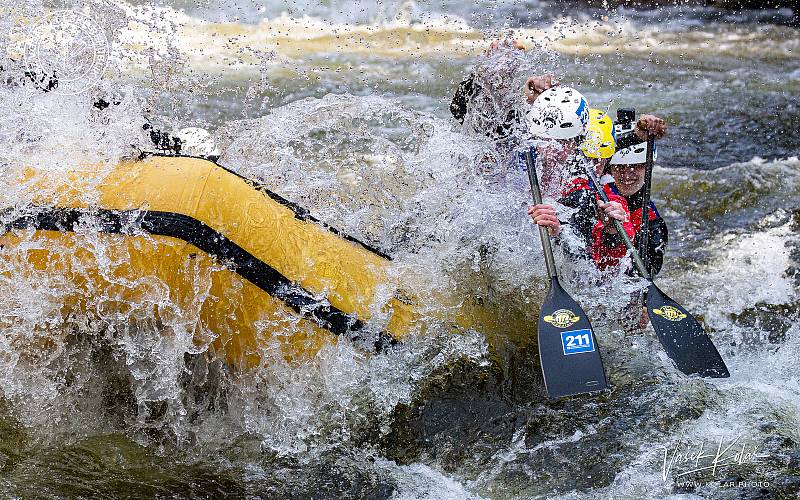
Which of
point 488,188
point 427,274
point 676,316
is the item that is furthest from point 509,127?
point 676,316

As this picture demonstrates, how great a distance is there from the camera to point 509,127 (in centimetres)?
457

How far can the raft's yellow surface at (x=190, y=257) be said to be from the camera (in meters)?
3.32

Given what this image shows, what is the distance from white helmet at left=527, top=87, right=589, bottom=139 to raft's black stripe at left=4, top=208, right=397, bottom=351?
1484mm

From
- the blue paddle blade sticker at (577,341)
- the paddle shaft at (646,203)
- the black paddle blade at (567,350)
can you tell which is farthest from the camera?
the paddle shaft at (646,203)

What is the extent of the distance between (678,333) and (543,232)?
2.71 feet

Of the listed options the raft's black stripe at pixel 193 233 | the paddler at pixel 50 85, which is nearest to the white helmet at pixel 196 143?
the paddler at pixel 50 85

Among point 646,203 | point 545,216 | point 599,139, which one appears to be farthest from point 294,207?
point 646,203

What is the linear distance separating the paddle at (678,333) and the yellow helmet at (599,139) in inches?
6.2

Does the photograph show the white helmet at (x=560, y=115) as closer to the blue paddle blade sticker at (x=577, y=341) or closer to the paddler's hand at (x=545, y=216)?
the paddler's hand at (x=545, y=216)

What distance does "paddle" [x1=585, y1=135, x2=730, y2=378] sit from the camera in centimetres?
392

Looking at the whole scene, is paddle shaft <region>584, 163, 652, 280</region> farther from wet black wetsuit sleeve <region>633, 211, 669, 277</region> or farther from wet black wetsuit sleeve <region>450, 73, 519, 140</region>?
wet black wetsuit sleeve <region>450, 73, 519, 140</region>

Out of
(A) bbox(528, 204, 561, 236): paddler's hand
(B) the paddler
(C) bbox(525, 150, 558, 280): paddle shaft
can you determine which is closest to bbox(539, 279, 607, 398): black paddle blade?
(C) bbox(525, 150, 558, 280): paddle shaft

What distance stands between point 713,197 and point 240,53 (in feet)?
19.3

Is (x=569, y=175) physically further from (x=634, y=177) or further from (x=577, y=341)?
(x=577, y=341)
